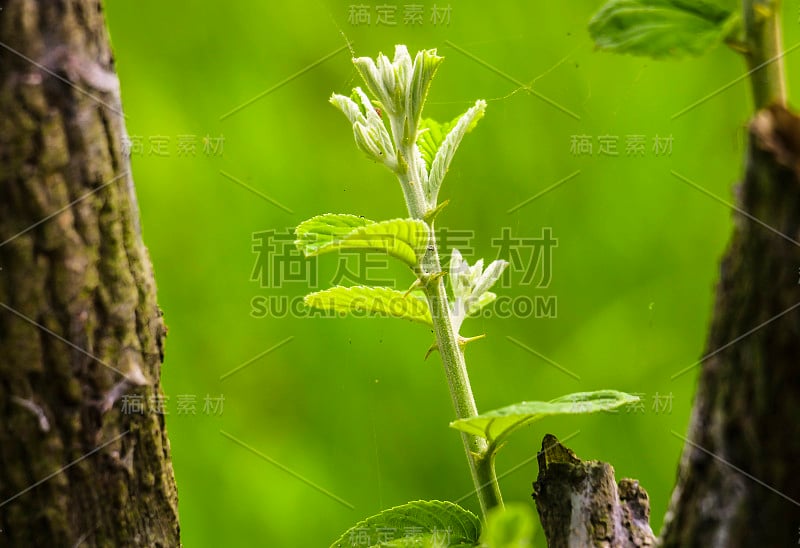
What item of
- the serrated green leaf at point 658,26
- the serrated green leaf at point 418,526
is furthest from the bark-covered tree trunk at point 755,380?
the serrated green leaf at point 418,526

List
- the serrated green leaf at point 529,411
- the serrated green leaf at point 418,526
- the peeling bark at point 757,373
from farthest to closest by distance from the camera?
1. the serrated green leaf at point 418,526
2. the serrated green leaf at point 529,411
3. the peeling bark at point 757,373

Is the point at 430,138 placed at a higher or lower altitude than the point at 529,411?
Answer: higher

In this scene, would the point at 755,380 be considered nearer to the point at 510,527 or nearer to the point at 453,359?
the point at 510,527

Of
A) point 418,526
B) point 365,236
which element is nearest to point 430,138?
point 365,236

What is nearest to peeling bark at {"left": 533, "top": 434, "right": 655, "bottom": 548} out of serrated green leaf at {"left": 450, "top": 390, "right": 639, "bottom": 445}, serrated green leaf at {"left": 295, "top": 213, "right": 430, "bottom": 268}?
serrated green leaf at {"left": 450, "top": 390, "right": 639, "bottom": 445}

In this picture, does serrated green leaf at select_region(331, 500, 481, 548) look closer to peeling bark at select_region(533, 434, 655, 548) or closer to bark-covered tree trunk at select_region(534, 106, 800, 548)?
peeling bark at select_region(533, 434, 655, 548)

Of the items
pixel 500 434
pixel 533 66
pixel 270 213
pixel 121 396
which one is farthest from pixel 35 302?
pixel 533 66

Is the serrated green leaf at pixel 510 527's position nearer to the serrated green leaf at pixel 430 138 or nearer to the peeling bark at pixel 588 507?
the peeling bark at pixel 588 507
